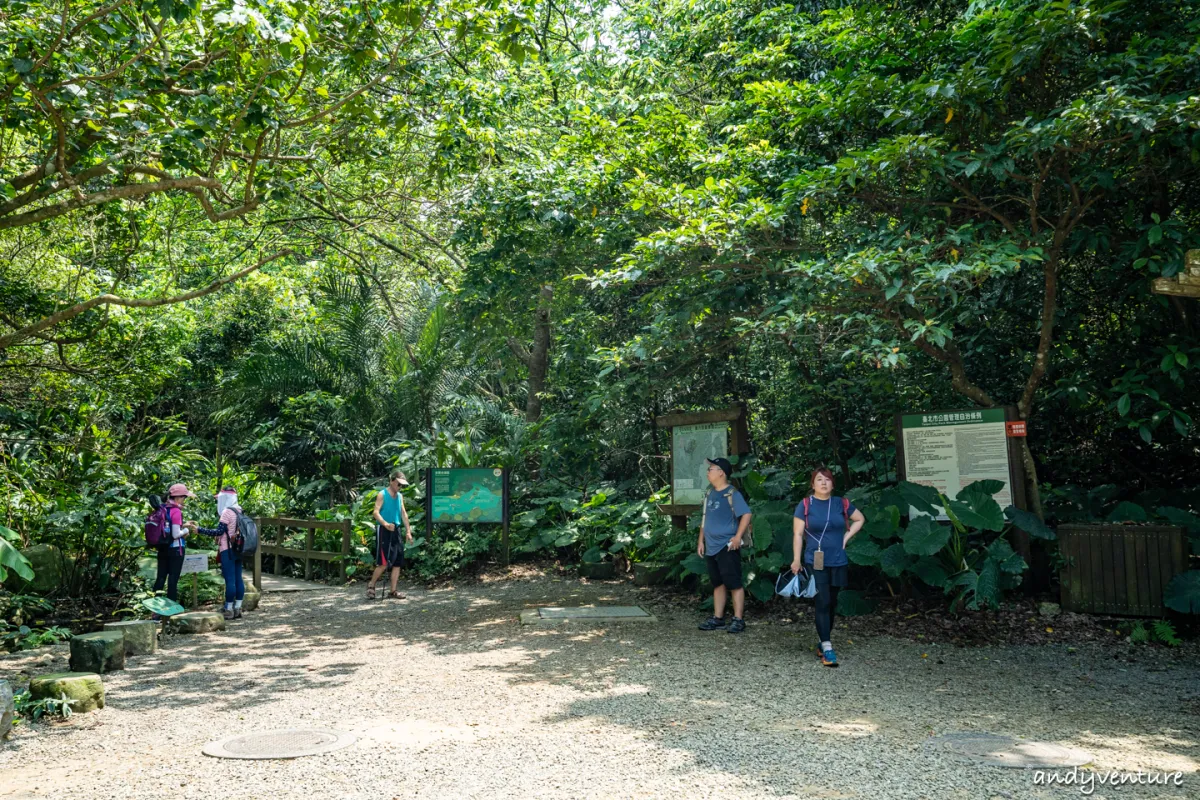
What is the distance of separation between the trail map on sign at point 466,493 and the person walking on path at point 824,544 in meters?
7.09

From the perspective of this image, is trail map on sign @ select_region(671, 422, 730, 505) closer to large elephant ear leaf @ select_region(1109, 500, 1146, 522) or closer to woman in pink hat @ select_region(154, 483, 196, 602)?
large elephant ear leaf @ select_region(1109, 500, 1146, 522)

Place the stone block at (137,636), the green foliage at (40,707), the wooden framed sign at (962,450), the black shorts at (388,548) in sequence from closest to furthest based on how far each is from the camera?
the green foliage at (40,707), the stone block at (137,636), the wooden framed sign at (962,450), the black shorts at (388,548)

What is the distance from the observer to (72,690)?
6.03m

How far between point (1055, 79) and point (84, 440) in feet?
38.6

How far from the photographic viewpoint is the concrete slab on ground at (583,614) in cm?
962

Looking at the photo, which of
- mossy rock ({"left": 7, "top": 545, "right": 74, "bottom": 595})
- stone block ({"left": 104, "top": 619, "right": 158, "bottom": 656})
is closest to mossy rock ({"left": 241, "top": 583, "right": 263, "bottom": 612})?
mossy rock ({"left": 7, "top": 545, "right": 74, "bottom": 595})

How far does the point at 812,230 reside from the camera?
37.2 ft

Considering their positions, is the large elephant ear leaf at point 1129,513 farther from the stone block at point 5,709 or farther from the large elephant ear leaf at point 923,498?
the stone block at point 5,709

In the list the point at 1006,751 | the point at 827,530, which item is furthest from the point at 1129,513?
the point at 1006,751

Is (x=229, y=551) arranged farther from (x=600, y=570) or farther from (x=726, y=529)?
(x=726, y=529)

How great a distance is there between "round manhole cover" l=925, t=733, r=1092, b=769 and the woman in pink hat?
751 cm

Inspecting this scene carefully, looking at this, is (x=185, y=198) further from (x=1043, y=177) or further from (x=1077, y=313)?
(x=1077, y=313)

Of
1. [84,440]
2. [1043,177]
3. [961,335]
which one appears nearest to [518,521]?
[84,440]

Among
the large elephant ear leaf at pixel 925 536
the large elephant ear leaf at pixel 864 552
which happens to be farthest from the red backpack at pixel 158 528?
the large elephant ear leaf at pixel 925 536
